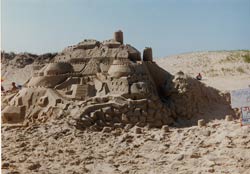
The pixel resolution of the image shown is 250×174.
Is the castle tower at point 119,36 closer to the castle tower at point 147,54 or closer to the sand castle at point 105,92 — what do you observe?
the sand castle at point 105,92

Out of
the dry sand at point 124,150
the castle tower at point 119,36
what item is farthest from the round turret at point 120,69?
the dry sand at point 124,150

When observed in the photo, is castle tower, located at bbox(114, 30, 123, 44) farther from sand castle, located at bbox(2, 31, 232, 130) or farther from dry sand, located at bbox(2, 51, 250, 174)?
dry sand, located at bbox(2, 51, 250, 174)

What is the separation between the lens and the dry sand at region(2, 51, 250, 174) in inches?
242

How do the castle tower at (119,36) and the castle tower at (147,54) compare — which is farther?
the castle tower at (147,54)

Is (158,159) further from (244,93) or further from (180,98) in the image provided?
A: (180,98)

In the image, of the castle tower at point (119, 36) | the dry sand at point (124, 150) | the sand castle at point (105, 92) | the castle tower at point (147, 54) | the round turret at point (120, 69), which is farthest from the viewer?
the castle tower at point (147, 54)

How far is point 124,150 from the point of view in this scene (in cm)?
737

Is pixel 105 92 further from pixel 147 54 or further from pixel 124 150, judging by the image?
pixel 124 150

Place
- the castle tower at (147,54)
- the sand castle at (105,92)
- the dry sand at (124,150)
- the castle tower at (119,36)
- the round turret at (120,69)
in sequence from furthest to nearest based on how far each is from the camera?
the castle tower at (147,54), the castle tower at (119,36), the round turret at (120,69), the sand castle at (105,92), the dry sand at (124,150)

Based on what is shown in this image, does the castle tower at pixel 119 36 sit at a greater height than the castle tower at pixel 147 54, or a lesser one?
greater

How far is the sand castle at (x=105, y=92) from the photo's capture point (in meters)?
9.68

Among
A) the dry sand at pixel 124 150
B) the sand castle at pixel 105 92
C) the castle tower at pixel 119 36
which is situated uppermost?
the castle tower at pixel 119 36

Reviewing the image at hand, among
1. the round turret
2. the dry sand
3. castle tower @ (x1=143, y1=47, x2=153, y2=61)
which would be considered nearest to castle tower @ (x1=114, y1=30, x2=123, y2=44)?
castle tower @ (x1=143, y1=47, x2=153, y2=61)

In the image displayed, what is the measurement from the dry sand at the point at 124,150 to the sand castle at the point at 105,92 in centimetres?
70
